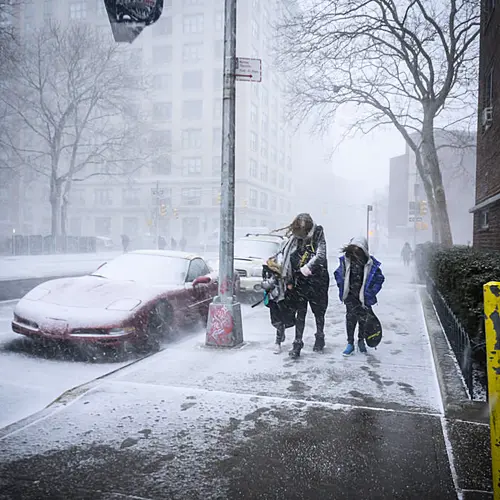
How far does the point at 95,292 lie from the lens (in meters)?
6.75

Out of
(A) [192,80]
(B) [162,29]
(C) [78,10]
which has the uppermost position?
(B) [162,29]

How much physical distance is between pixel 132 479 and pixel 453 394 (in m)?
2.94

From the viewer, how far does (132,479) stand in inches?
122

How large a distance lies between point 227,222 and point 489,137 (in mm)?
8218

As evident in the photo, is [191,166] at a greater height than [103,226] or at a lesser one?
greater

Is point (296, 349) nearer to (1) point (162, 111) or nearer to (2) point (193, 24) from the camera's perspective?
(2) point (193, 24)

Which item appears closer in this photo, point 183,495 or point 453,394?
point 183,495

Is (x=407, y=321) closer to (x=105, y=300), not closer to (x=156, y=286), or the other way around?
(x=156, y=286)

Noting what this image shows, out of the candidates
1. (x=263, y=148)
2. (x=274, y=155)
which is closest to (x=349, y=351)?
(x=263, y=148)

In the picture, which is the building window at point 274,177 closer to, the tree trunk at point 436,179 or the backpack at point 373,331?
the tree trunk at point 436,179

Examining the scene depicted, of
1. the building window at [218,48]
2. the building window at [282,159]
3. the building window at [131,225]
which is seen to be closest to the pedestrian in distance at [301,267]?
the building window at [218,48]

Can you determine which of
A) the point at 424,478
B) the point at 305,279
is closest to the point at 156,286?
the point at 305,279

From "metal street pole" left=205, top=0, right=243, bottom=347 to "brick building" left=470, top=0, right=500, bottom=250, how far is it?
Answer: 6176 mm

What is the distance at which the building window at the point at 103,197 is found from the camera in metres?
69.8
